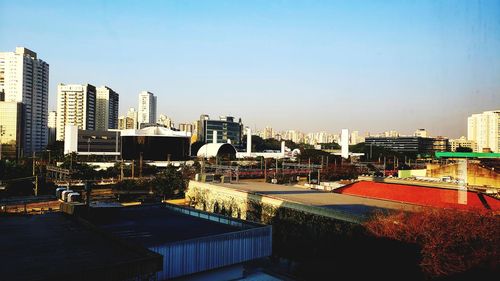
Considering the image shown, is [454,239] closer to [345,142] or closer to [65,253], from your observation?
[65,253]

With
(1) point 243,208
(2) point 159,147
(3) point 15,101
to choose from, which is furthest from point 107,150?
(1) point 243,208

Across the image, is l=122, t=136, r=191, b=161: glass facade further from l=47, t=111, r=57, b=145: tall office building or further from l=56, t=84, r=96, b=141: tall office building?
l=47, t=111, r=57, b=145: tall office building

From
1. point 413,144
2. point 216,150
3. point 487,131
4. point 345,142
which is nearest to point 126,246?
point 487,131

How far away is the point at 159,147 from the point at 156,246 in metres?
62.1

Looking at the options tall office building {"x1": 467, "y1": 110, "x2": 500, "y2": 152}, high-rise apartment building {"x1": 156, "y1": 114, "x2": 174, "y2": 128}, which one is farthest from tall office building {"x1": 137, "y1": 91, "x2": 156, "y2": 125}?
tall office building {"x1": 467, "y1": 110, "x2": 500, "y2": 152}

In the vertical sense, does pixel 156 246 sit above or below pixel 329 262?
above

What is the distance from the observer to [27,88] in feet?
253

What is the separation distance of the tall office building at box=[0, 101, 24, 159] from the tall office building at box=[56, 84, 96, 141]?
19.3m

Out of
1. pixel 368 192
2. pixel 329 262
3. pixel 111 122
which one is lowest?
pixel 329 262

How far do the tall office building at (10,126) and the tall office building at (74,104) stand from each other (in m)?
19.3

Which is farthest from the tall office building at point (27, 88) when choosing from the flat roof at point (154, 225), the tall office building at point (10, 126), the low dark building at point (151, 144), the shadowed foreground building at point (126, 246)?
the shadowed foreground building at point (126, 246)

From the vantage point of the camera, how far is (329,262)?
1498 cm

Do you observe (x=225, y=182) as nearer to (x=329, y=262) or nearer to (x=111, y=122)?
(x=329, y=262)

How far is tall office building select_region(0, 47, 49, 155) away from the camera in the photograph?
75.5m
